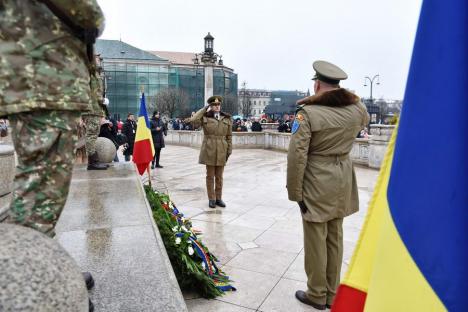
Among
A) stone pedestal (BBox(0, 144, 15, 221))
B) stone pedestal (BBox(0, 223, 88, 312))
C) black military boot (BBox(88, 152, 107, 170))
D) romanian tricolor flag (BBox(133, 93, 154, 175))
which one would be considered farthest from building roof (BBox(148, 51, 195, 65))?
stone pedestal (BBox(0, 223, 88, 312))

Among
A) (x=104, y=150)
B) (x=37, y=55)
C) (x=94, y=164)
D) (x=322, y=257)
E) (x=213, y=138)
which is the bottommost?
(x=322, y=257)

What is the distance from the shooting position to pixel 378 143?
508 inches

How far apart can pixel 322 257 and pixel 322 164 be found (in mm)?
875

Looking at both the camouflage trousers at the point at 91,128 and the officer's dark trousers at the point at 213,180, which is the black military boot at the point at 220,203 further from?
the camouflage trousers at the point at 91,128

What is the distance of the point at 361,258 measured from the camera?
4.35 ft

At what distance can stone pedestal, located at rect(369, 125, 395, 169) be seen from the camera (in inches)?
497

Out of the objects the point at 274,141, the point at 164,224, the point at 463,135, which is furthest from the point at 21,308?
the point at 274,141

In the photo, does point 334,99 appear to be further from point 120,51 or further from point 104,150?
point 120,51

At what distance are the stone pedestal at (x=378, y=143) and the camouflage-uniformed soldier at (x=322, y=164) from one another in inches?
384

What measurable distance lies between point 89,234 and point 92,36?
206 cm

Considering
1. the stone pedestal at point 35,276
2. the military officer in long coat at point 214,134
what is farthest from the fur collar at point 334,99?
the military officer in long coat at point 214,134

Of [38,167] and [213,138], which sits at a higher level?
[38,167]

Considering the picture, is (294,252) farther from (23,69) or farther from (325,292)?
(23,69)

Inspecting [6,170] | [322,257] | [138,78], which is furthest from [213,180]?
[138,78]
